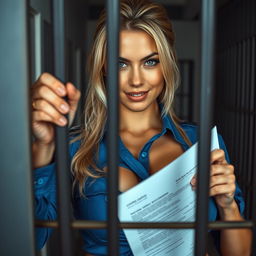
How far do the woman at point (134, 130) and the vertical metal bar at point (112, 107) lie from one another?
309mm

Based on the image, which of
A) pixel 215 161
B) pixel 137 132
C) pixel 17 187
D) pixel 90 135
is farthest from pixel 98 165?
pixel 17 187

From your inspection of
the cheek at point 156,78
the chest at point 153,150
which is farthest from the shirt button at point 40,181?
the cheek at point 156,78

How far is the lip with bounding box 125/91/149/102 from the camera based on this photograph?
Answer: 0.98 meters

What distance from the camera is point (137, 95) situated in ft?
3.24

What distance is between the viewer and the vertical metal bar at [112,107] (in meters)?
0.37

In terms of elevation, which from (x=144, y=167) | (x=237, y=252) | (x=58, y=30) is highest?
(x=58, y=30)

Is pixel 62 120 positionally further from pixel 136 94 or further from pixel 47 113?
pixel 136 94

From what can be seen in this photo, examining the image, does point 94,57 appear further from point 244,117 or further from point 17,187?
point 244,117

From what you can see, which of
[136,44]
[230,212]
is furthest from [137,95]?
[230,212]

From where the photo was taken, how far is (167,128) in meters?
1.07

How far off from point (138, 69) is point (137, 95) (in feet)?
0.27

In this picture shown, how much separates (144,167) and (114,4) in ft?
2.18

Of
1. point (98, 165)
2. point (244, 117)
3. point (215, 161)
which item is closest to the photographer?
point (215, 161)

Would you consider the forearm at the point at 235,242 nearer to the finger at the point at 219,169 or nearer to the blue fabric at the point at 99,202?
the blue fabric at the point at 99,202
